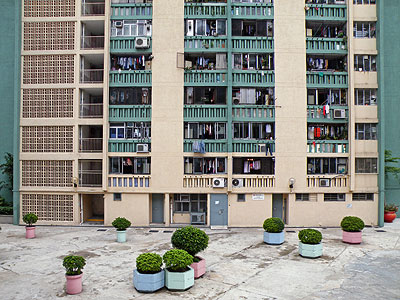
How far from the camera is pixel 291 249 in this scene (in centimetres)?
1831

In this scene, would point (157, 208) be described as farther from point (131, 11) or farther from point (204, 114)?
point (131, 11)

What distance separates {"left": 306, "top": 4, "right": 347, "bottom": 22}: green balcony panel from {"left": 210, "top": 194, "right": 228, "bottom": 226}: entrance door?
1461 cm

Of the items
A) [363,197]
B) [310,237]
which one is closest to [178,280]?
[310,237]

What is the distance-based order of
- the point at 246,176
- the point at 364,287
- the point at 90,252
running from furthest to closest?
the point at 246,176, the point at 90,252, the point at 364,287

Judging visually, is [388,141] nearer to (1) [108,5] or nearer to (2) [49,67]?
(1) [108,5]

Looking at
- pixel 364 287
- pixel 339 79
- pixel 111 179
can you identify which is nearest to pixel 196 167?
pixel 111 179

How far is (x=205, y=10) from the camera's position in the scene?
25.5 metres

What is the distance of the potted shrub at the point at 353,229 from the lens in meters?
19.2

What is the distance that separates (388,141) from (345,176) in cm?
609

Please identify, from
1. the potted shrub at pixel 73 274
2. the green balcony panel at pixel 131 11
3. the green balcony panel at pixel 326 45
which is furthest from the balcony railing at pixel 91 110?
the green balcony panel at pixel 326 45

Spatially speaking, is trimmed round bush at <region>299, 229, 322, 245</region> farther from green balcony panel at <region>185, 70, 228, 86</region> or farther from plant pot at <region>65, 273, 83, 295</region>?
green balcony panel at <region>185, 70, 228, 86</region>

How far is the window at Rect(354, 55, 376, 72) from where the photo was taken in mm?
25297

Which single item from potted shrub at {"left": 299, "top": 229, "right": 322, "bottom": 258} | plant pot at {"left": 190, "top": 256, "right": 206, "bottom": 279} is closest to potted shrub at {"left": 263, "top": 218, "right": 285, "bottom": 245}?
potted shrub at {"left": 299, "top": 229, "right": 322, "bottom": 258}

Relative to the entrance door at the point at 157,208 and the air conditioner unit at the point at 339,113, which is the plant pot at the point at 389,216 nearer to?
the air conditioner unit at the point at 339,113
